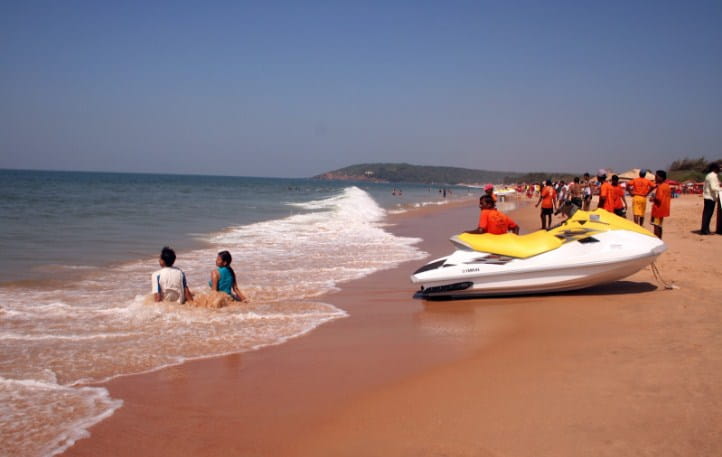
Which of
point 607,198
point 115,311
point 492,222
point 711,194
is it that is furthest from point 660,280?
point 115,311

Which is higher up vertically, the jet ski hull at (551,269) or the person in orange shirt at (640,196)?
the person in orange shirt at (640,196)

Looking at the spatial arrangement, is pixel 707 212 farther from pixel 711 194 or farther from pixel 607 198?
pixel 607 198

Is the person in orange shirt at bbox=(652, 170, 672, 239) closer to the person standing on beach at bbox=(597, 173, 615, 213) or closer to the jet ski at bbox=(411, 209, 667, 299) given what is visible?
the person standing on beach at bbox=(597, 173, 615, 213)

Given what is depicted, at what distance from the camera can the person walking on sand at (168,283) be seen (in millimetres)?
7270

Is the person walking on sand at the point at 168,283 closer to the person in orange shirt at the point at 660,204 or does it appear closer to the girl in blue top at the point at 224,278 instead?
the girl in blue top at the point at 224,278

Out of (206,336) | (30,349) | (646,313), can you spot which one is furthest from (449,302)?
(30,349)

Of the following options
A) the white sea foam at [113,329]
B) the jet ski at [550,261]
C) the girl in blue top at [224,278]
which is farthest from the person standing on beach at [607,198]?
the girl in blue top at [224,278]

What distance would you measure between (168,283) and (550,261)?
5158 millimetres

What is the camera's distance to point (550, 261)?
25.8 ft

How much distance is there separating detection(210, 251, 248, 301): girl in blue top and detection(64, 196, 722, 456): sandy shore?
1774 millimetres

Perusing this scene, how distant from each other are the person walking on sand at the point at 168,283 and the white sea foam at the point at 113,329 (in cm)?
17

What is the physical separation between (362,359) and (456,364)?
91 cm

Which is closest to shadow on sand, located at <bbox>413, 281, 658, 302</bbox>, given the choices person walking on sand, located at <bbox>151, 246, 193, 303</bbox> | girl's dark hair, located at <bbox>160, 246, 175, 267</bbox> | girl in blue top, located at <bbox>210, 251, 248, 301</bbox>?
girl in blue top, located at <bbox>210, 251, 248, 301</bbox>

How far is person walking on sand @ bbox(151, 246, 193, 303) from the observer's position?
7.27 metres
